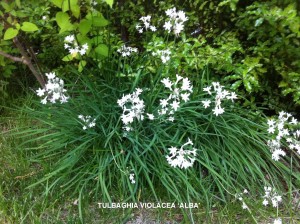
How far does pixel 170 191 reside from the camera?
2.55m

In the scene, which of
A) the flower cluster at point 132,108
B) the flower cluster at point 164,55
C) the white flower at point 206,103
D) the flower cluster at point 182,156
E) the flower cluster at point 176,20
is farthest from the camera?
the flower cluster at point 164,55

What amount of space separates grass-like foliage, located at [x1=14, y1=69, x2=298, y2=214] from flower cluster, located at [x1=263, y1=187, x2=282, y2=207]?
0.40ft

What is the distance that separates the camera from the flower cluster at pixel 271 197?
2.51m

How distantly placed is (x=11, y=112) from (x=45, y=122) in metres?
0.86

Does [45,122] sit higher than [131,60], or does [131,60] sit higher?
[131,60]

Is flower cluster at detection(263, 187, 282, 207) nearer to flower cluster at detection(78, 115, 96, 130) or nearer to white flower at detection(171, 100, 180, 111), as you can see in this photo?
white flower at detection(171, 100, 180, 111)

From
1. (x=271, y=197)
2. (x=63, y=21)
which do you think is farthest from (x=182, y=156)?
(x=63, y=21)

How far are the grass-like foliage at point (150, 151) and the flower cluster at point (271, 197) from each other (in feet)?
0.40

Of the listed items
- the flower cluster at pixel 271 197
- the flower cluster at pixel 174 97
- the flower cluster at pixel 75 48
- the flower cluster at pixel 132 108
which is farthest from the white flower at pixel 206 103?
the flower cluster at pixel 75 48

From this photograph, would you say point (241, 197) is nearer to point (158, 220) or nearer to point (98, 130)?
point (158, 220)

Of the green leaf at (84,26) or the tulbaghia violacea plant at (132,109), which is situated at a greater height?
the green leaf at (84,26)

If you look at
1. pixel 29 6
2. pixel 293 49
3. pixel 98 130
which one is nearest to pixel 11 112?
pixel 29 6

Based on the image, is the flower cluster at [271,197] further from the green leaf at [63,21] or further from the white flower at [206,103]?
the green leaf at [63,21]

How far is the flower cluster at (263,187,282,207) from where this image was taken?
2.51 meters
